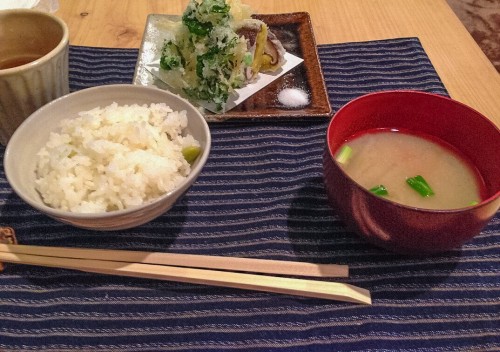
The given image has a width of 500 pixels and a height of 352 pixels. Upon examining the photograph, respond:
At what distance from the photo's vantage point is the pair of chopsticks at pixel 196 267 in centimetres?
90

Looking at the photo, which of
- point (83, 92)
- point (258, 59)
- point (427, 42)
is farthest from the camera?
point (427, 42)

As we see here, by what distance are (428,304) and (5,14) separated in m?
1.25

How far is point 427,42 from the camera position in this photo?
5.61 ft

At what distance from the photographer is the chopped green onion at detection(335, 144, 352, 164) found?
1.01 metres

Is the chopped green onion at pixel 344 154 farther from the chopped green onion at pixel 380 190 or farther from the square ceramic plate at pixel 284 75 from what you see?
the square ceramic plate at pixel 284 75

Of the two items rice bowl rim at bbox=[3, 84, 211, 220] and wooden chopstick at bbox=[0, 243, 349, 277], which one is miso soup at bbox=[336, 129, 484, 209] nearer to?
wooden chopstick at bbox=[0, 243, 349, 277]

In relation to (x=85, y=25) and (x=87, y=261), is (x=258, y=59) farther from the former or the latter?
(x=87, y=261)

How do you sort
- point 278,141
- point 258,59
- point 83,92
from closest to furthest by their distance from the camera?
point 83,92, point 278,141, point 258,59

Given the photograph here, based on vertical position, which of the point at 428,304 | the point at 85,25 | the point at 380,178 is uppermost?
the point at 380,178

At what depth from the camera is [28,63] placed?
1152 millimetres

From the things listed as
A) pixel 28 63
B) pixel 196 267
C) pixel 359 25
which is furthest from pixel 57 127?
pixel 359 25

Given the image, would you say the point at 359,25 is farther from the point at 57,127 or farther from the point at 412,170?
the point at 57,127

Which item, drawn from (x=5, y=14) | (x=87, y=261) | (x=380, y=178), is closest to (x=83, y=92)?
(x=5, y=14)

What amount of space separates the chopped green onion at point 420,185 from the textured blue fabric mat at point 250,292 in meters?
0.15
